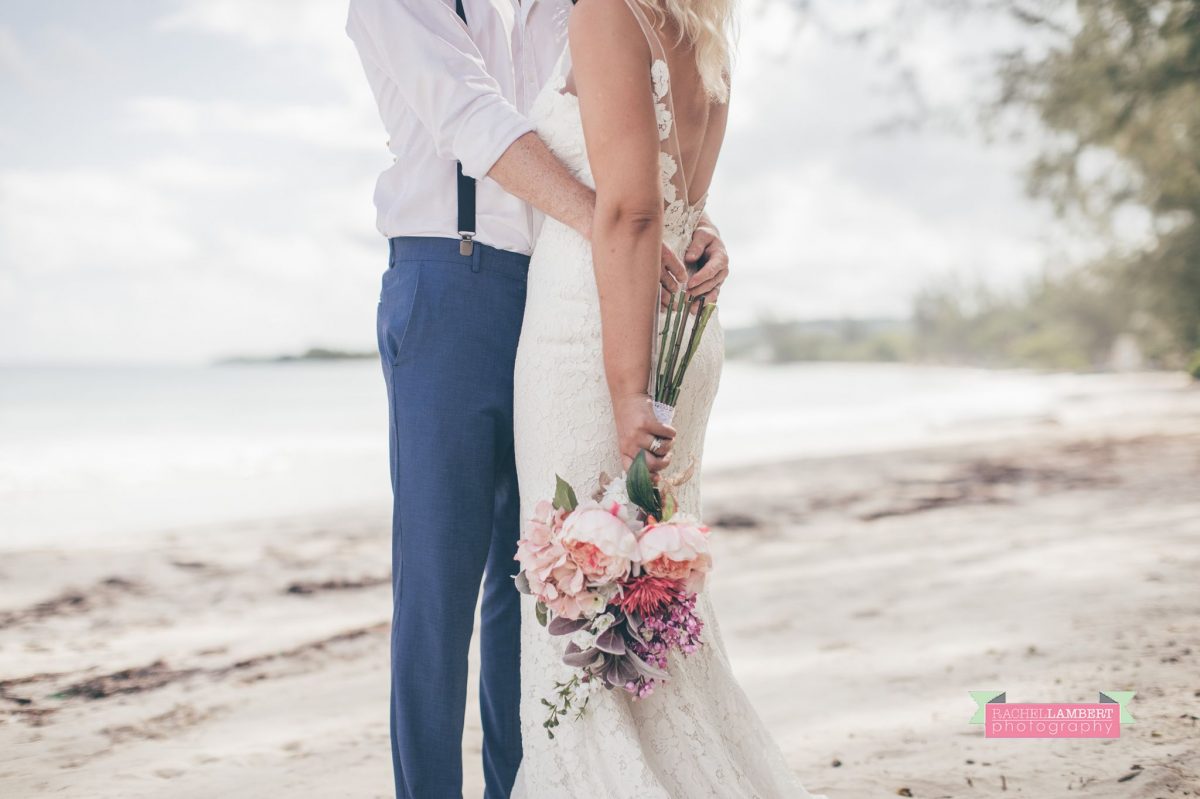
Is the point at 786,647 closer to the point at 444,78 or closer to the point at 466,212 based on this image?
the point at 466,212

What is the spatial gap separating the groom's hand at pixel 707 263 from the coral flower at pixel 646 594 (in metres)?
0.67

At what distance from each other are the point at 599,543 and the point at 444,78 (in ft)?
3.42

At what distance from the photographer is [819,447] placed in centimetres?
1398

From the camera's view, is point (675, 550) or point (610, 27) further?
point (610, 27)

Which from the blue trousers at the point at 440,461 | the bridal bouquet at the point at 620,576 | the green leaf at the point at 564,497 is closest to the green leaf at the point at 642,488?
the bridal bouquet at the point at 620,576

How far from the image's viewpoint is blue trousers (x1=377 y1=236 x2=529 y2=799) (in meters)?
2.00

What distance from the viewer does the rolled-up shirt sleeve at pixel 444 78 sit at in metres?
1.92

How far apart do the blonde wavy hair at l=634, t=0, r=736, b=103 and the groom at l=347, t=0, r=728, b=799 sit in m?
0.35

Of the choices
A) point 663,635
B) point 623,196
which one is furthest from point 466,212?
point 663,635

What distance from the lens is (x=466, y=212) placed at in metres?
2.04

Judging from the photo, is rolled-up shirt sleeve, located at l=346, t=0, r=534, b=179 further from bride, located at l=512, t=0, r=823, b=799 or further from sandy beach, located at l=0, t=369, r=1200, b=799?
sandy beach, located at l=0, t=369, r=1200, b=799

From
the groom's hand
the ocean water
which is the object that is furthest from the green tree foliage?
the groom's hand

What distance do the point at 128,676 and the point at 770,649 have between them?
286 cm

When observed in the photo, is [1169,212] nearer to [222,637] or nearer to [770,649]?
[770,649]
